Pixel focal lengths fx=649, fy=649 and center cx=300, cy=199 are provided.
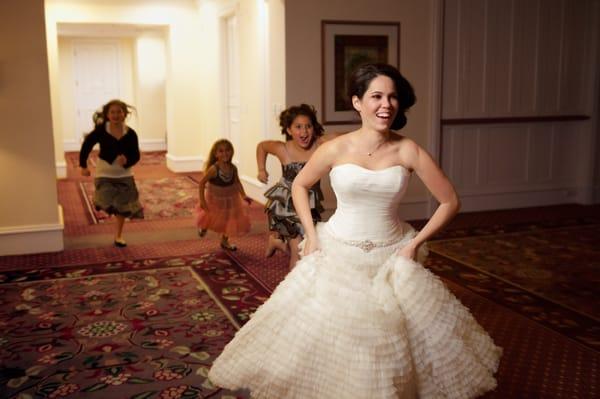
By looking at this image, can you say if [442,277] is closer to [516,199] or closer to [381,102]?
[381,102]

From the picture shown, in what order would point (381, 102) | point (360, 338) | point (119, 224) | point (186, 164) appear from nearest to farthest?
point (360, 338), point (381, 102), point (119, 224), point (186, 164)

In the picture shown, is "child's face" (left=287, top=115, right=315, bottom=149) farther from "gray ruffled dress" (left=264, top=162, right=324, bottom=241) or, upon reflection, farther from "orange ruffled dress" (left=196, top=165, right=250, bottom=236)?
"orange ruffled dress" (left=196, top=165, right=250, bottom=236)

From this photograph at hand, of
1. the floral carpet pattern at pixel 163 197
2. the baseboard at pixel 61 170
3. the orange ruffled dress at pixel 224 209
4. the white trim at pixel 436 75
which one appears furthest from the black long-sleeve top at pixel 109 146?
the baseboard at pixel 61 170

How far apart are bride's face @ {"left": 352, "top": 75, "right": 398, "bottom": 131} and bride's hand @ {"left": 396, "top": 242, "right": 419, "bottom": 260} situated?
0.46m

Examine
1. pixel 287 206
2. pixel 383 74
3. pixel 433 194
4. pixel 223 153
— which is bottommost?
pixel 287 206

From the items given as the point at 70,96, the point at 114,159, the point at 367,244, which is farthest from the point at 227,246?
the point at 70,96

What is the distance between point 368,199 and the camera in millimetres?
2488

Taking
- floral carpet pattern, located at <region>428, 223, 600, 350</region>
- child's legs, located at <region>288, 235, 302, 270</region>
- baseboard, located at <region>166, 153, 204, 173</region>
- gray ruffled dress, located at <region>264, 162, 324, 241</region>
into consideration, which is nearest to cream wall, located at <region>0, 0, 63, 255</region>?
gray ruffled dress, located at <region>264, 162, 324, 241</region>

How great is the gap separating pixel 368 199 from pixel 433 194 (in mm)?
249

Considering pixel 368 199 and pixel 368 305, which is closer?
pixel 368 305

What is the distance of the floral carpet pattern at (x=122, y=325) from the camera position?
3.16 metres

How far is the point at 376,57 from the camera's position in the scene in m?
6.75

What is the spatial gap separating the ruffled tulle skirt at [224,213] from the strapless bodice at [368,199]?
3.25 m

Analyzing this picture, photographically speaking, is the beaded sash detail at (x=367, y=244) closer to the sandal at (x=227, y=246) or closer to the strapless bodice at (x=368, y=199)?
the strapless bodice at (x=368, y=199)
